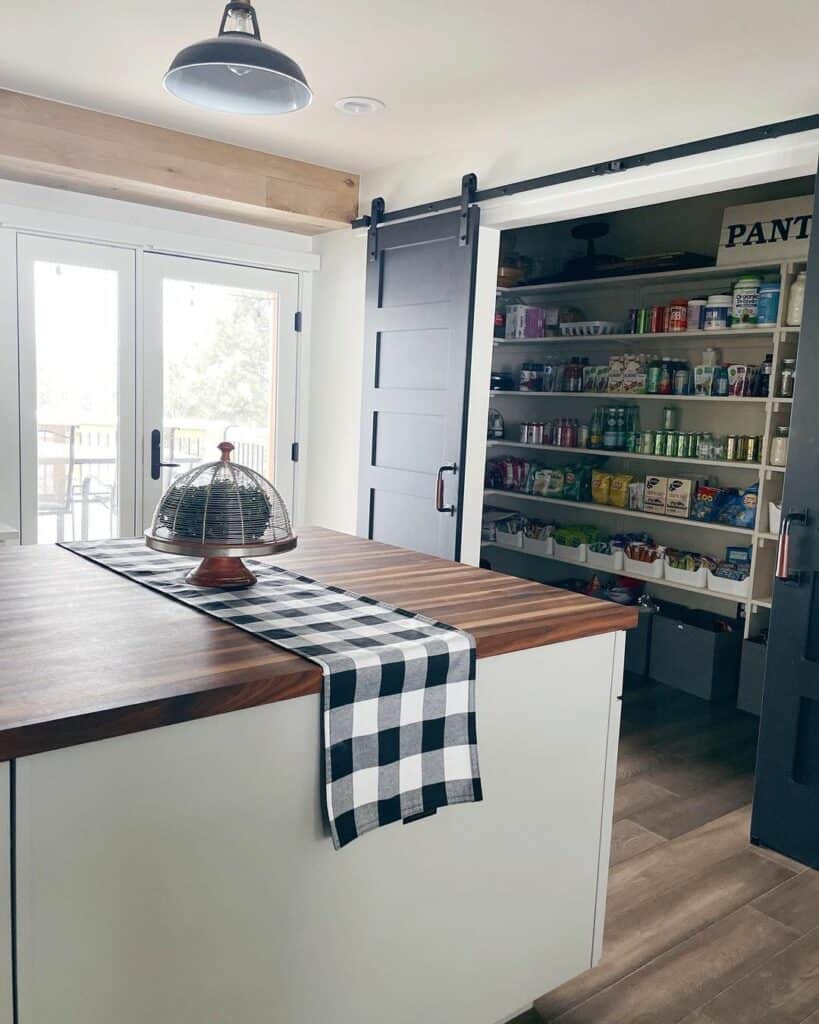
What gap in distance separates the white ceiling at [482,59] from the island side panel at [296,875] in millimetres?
1813

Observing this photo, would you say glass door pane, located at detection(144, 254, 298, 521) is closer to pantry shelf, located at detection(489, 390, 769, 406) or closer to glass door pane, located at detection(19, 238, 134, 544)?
glass door pane, located at detection(19, 238, 134, 544)

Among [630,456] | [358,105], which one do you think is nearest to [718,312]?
[630,456]

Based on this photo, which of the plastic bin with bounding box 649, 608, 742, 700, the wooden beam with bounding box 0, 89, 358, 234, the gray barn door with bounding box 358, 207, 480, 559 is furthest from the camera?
the plastic bin with bounding box 649, 608, 742, 700

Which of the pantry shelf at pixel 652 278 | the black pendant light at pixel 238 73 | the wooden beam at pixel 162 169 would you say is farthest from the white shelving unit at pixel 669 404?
the black pendant light at pixel 238 73

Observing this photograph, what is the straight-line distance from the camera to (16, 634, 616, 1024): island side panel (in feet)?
4.03

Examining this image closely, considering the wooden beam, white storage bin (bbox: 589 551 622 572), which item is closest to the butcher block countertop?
the wooden beam

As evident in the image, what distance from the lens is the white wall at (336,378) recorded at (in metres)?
4.49

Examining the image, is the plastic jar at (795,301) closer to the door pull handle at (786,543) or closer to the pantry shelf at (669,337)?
the pantry shelf at (669,337)

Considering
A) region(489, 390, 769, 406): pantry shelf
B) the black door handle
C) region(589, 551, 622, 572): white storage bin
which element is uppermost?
region(489, 390, 769, 406): pantry shelf

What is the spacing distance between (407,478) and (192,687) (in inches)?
110

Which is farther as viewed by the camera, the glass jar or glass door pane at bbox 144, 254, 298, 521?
glass door pane at bbox 144, 254, 298, 521

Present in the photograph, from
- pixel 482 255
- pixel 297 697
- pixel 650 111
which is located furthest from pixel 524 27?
pixel 297 697

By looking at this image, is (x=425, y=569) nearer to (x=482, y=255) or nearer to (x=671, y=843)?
(x=671, y=843)

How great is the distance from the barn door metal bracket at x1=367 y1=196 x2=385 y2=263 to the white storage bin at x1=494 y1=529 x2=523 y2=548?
5.76 feet
